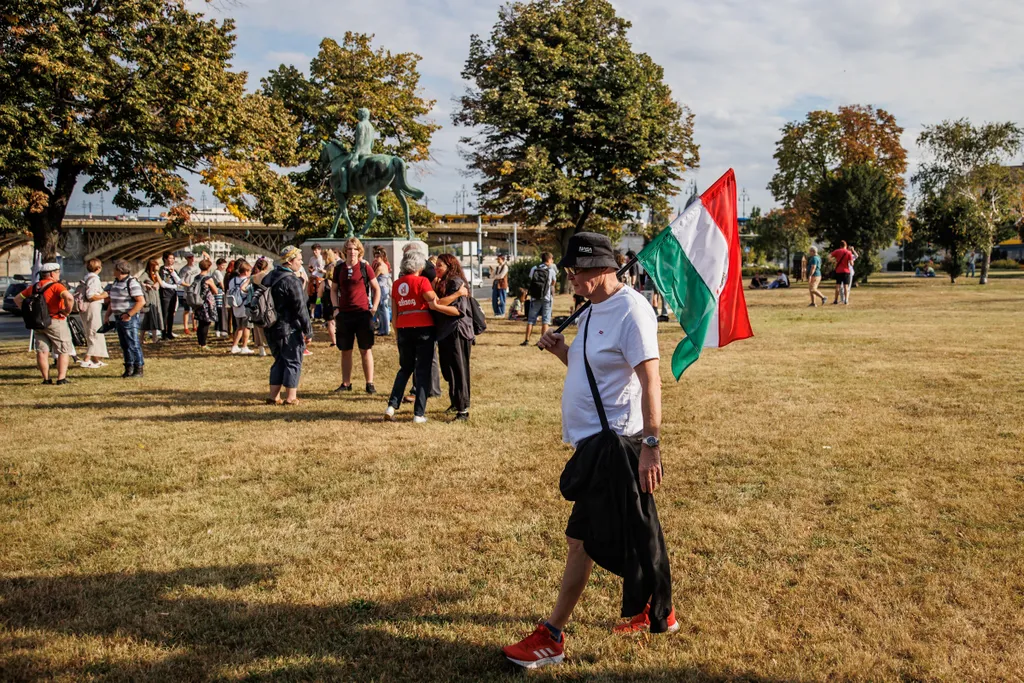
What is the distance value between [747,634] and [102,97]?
1990 centimetres

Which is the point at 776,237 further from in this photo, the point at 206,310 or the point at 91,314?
the point at 91,314

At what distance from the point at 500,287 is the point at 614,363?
62.9 ft

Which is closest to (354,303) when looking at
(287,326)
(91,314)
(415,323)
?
(287,326)

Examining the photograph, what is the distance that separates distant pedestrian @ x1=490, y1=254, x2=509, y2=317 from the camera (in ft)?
73.4

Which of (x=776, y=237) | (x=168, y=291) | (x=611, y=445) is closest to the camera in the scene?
(x=611, y=445)

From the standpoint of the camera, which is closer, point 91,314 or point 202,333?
point 91,314

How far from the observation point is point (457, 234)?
6519 cm

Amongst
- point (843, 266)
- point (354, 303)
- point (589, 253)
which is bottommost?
point (354, 303)

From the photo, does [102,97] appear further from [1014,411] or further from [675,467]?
[1014,411]

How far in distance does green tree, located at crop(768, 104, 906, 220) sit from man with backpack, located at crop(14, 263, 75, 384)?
1802 inches

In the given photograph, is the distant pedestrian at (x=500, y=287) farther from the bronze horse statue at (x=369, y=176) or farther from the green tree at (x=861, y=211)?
the green tree at (x=861, y=211)

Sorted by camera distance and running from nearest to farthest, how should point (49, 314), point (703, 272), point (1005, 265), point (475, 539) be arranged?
1. point (703, 272)
2. point (475, 539)
3. point (49, 314)
4. point (1005, 265)

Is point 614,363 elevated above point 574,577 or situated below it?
above

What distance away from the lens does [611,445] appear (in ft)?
11.1
